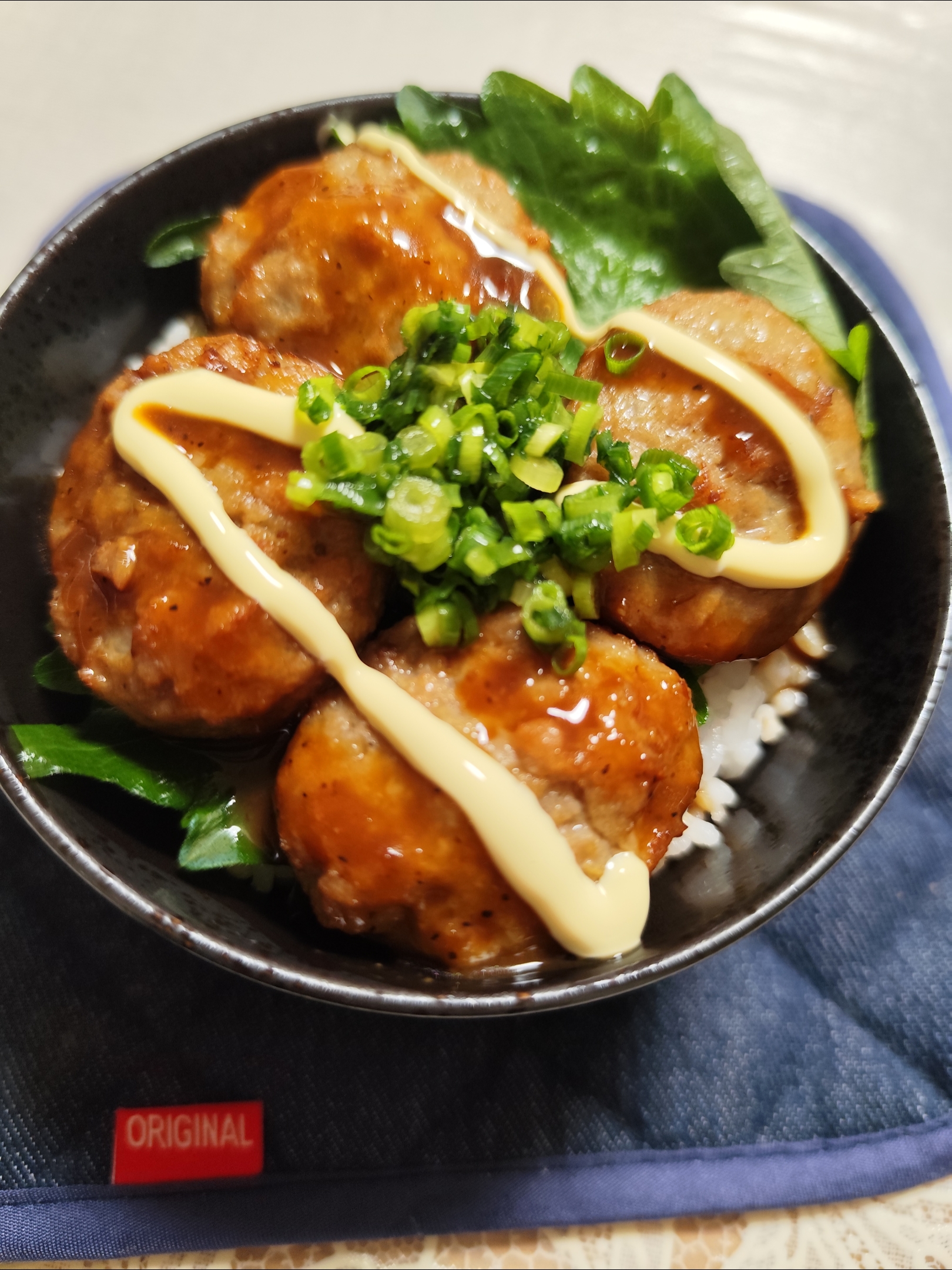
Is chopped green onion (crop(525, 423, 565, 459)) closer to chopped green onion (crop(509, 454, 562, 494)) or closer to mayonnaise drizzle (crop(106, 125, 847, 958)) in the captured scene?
chopped green onion (crop(509, 454, 562, 494))

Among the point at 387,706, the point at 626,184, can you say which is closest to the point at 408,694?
the point at 387,706

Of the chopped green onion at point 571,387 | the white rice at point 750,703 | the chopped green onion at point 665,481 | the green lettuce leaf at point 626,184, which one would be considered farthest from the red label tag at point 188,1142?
the green lettuce leaf at point 626,184

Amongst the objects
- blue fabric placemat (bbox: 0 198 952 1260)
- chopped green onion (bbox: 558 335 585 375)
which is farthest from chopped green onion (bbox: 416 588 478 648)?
blue fabric placemat (bbox: 0 198 952 1260)

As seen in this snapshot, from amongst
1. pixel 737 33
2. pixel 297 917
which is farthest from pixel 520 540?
pixel 737 33

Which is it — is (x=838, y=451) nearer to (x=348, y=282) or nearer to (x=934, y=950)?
(x=348, y=282)

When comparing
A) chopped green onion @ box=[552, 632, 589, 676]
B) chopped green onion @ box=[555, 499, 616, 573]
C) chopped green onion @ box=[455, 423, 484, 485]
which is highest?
chopped green onion @ box=[455, 423, 484, 485]

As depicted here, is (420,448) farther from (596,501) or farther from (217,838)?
(217,838)
